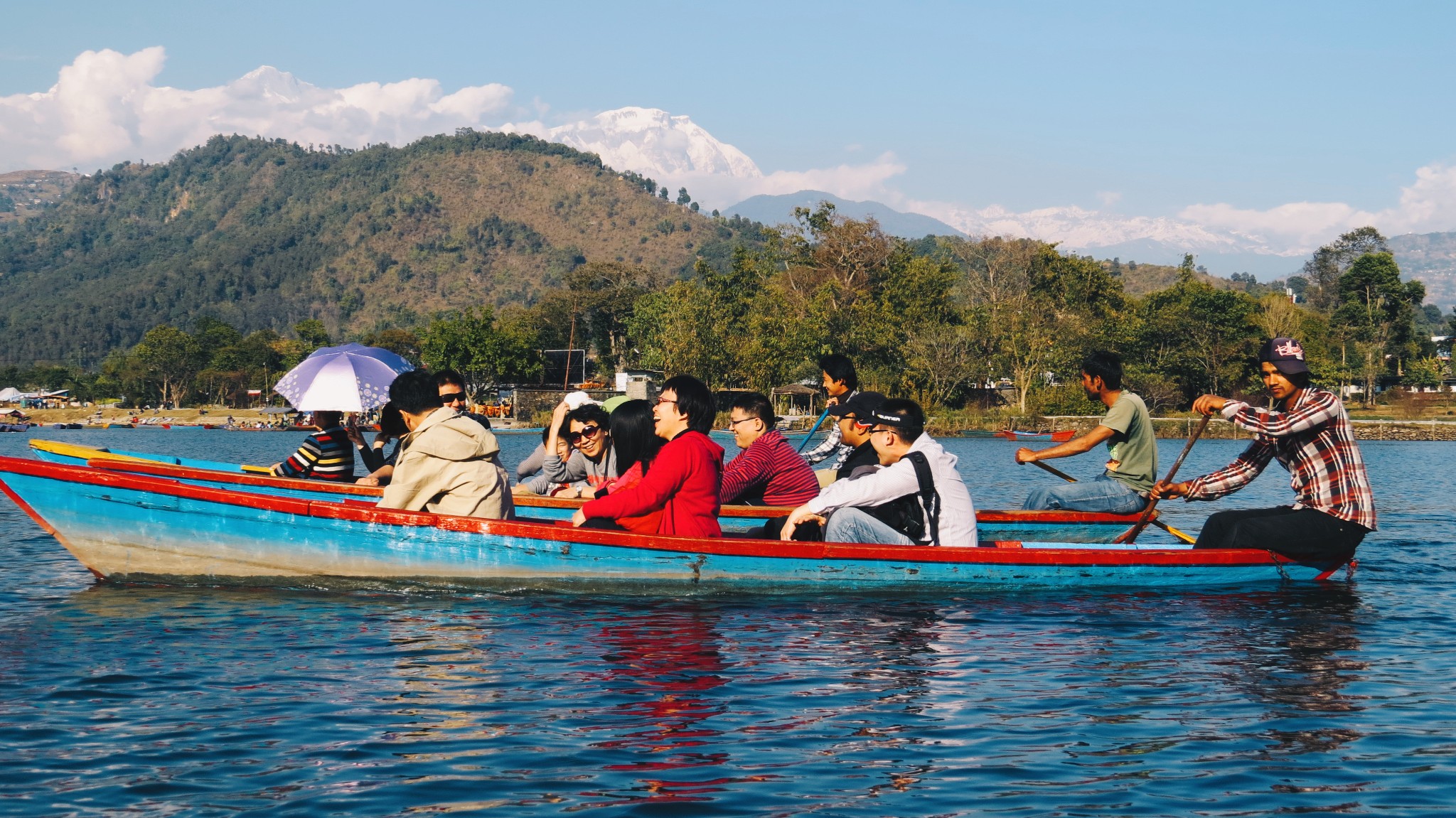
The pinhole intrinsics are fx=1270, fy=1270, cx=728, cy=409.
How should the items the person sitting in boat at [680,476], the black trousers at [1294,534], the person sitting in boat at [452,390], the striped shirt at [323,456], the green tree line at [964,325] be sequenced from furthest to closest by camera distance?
the green tree line at [964,325] → the striped shirt at [323,456] → the person sitting in boat at [452,390] → the black trousers at [1294,534] → the person sitting in boat at [680,476]

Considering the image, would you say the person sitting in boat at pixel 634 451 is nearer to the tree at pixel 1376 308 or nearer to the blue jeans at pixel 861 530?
the blue jeans at pixel 861 530

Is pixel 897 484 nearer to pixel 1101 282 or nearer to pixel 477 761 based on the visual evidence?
pixel 477 761

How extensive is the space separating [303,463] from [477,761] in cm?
697

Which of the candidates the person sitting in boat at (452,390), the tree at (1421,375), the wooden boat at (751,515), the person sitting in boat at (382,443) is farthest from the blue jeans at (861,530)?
the tree at (1421,375)

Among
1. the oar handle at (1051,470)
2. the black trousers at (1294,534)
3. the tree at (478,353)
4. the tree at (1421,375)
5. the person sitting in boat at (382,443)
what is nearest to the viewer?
the black trousers at (1294,534)

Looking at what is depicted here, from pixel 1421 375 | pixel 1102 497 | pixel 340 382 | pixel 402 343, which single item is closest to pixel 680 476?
pixel 1102 497

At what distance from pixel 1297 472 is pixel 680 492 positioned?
490 cm

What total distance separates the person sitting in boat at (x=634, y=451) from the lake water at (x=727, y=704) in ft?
2.08

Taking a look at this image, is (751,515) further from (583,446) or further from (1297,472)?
(1297,472)

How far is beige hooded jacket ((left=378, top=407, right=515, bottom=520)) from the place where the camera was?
9.41m

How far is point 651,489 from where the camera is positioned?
370 inches

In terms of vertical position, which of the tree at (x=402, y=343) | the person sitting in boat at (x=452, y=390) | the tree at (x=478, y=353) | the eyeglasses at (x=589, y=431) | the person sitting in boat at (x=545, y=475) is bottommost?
the person sitting in boat at (x=545, y=475)

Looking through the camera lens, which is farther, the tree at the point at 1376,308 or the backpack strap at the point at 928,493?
the tree at the point at 1376,308

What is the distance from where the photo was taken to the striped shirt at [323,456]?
1219cm
